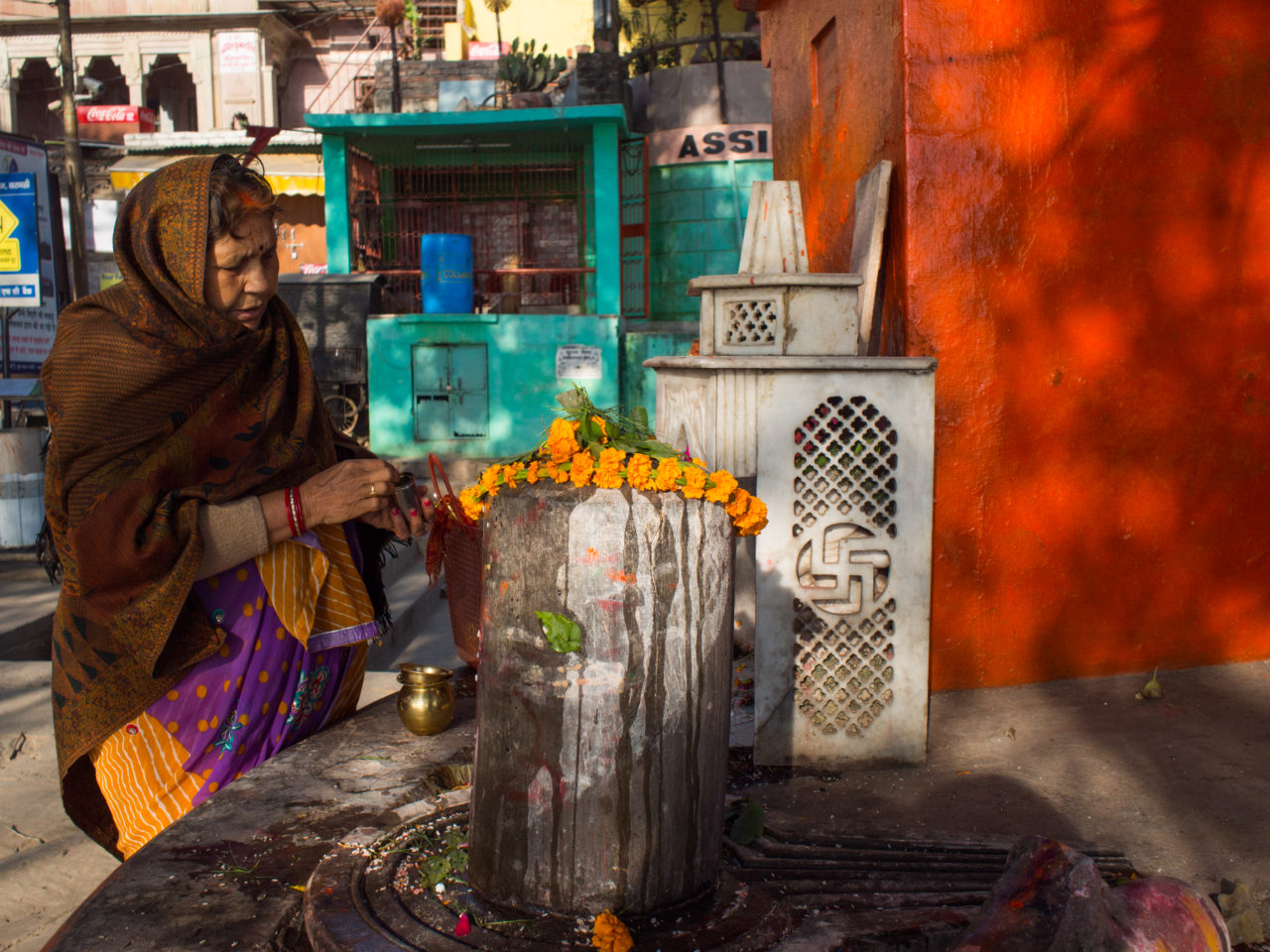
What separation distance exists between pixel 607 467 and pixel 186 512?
103 cm

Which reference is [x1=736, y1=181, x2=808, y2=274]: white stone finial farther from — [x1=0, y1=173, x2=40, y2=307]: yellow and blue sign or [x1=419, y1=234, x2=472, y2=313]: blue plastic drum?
[x1=419, y1=234, x2=472, y2=313]: blue plastic drum

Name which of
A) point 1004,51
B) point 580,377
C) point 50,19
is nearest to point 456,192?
point 580,377

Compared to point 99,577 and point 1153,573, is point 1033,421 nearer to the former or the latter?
point 1153,573

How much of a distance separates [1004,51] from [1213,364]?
1.45 meters

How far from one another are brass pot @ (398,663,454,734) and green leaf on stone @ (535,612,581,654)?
112 cm

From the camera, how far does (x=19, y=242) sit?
7.64 metres

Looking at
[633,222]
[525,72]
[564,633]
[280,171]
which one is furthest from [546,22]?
[564,633]

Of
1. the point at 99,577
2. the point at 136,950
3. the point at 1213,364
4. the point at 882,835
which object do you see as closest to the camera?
the point at 136,950

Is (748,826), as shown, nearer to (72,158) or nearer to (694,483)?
(694,483)

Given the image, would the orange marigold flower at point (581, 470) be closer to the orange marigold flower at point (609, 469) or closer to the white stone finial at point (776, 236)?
the orange marigold flower at point (609, 469)

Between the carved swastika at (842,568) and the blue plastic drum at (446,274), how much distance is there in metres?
9.16

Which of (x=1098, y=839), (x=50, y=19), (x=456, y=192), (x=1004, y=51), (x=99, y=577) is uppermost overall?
(x=50, y=19)

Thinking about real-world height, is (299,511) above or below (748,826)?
above

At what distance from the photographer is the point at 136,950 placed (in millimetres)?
1836
